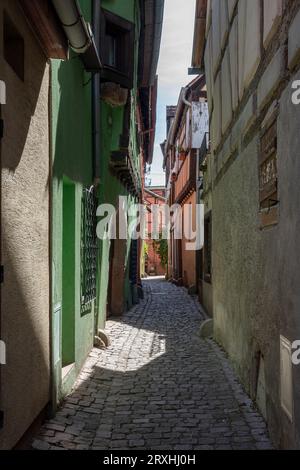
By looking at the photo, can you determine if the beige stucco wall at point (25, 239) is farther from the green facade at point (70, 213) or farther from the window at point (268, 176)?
the window at point (268, 176)

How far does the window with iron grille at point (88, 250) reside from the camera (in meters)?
6.68

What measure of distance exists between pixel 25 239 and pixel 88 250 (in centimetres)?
345

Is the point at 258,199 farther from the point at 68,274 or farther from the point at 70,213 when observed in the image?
the point at 68,274

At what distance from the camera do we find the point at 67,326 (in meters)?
5.84

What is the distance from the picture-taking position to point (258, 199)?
4691mm

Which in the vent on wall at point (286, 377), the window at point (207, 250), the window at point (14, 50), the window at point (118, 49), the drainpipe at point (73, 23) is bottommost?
the vent on wall at point (286, 377)

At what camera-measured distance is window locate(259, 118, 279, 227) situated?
3.93 metres

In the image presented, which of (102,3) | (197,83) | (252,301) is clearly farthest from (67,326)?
(197,83)

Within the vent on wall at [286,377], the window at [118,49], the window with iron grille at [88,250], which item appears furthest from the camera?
the window at [118,49]

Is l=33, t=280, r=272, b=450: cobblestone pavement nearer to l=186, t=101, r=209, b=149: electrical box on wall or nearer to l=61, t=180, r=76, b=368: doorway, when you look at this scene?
l=61, t=180, r=76, b=368: doorway

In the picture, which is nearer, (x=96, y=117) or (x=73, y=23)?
(x=73, y=23)

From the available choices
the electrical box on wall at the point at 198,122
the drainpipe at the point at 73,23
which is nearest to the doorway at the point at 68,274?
the drainpipe at the point at 73,23

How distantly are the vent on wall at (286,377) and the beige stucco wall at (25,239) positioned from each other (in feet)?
6.07

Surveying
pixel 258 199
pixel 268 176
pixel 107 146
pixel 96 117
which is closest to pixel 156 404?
pixel 258 199
